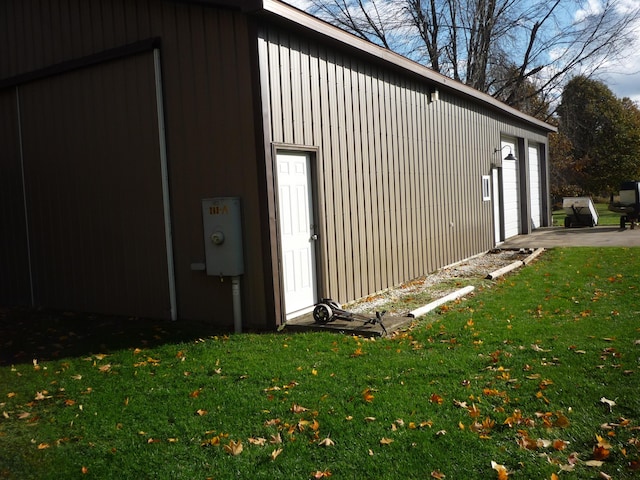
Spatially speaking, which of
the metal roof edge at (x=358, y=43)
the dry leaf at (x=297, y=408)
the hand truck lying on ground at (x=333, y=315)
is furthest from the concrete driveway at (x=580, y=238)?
the dry leaf at (x=297, y=408)

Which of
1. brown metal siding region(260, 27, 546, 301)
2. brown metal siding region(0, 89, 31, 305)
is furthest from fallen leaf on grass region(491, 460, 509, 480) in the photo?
brown metal siding region(0, 89, 31, 305)

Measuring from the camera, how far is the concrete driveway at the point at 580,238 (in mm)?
14645

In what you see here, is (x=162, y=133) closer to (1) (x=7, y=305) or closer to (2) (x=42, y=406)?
(2) (x=42, y=406)

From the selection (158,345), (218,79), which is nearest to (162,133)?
(218,79)

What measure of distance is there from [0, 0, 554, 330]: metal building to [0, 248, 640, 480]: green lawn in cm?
132

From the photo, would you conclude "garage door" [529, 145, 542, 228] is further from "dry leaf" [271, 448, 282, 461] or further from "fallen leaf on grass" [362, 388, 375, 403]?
Result: "dry leaf" [271, 448, 282, 461]

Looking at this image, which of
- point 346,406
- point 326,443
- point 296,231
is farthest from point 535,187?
point 326,443

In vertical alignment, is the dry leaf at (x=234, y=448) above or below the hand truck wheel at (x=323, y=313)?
below

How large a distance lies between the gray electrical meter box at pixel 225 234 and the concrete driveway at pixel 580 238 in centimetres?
972

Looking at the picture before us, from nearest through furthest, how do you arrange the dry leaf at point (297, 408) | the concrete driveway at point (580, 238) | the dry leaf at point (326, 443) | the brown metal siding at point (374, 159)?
the dry leaf at point (326, 443) < the dry leaf at point (297, 408) < the brown metal siding at point (374, 159) < the concrete driveway at point (580, 238)

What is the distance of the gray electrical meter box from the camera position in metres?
7.21

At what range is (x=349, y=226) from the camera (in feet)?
29.1

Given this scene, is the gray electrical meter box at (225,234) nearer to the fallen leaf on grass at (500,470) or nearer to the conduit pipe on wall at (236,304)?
the conduit pipe on wall at (236,304)

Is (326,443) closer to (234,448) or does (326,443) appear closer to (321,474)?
(321,474)
